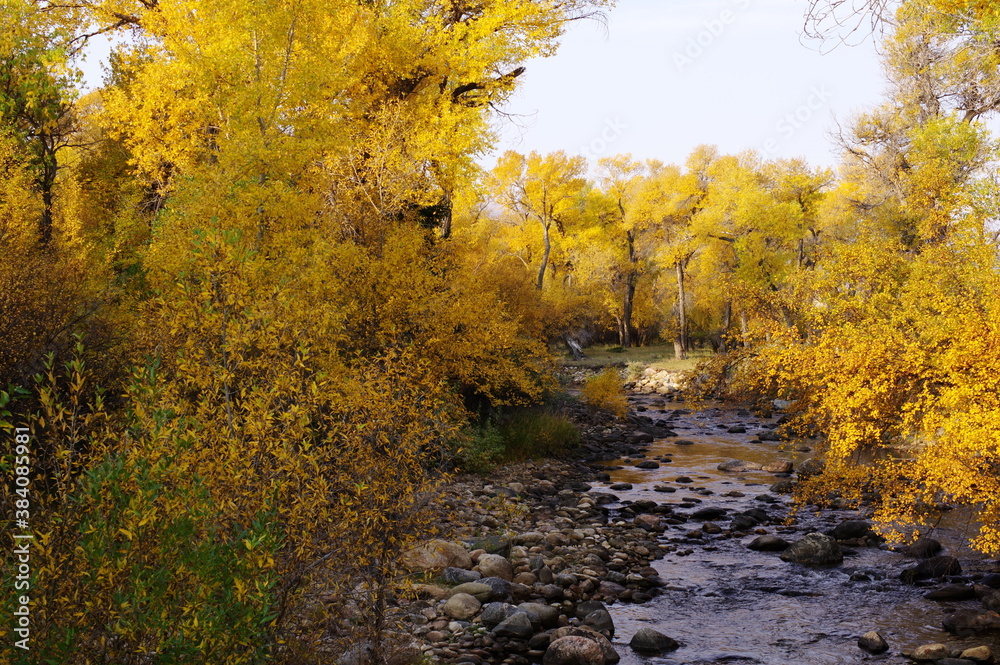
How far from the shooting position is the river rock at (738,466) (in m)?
17.9

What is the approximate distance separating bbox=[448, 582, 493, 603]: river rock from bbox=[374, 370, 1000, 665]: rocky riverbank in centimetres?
2

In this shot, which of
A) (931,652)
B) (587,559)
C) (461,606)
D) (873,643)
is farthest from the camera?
(587,559)

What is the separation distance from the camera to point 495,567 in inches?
381

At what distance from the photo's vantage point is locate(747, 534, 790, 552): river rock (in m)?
11.9

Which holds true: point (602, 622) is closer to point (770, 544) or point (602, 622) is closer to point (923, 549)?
point (770, 544)

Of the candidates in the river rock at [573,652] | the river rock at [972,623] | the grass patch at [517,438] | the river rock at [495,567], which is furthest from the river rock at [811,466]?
the river rock at [573,652]

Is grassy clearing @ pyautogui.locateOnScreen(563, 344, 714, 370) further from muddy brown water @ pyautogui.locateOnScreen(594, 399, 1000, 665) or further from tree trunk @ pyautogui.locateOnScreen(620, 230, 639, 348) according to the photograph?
muddy brown water @ pyautogui.locateOnScreen(594, 399, 1000, 665)

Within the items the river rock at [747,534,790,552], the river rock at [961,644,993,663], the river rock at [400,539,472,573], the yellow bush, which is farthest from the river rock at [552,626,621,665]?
the yellow bush

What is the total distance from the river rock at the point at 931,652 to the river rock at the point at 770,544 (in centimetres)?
410

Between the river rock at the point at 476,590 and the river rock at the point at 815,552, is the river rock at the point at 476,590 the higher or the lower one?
the higher one

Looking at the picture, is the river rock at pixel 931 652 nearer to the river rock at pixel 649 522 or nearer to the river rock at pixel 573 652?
the river rock at pixel 573 652

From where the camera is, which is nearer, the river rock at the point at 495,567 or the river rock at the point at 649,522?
the river rock at the point at 495,567

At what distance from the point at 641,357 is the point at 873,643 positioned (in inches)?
1370

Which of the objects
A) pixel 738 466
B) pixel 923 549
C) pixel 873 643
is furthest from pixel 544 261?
pixel 873 643
